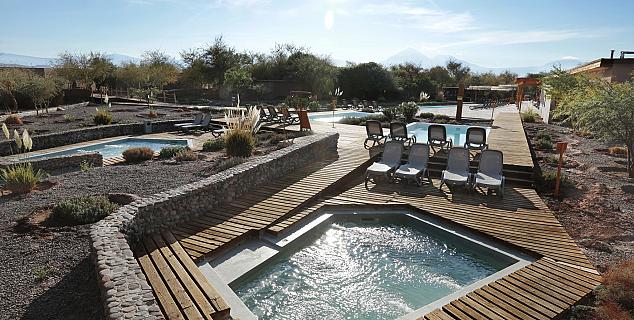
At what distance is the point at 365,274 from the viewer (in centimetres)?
458

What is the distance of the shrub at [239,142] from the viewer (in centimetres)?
871

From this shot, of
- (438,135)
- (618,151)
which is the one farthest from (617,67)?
(438,135)

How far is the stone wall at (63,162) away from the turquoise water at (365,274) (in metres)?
6.66

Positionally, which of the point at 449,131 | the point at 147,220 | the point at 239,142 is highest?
the point at 239,142

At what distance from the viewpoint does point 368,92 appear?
105 ft

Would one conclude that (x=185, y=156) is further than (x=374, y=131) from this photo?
No

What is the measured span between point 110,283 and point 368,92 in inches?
1183

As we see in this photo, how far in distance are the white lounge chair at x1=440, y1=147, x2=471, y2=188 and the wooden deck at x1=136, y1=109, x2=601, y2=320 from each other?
234mm

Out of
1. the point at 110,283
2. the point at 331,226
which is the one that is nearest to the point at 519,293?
the point at 331,226

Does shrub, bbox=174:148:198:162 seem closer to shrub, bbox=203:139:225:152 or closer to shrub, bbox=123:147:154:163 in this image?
shrub, bbox=123:147:154:163

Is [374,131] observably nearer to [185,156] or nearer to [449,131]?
[185,156]

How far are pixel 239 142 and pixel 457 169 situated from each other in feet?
15.7

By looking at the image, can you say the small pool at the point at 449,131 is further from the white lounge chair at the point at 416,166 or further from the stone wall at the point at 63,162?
the stone wall at the point at 63,162

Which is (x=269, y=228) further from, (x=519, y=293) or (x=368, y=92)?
(x=368, y=92)
